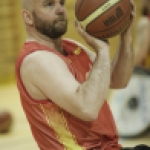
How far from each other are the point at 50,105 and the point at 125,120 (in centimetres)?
196

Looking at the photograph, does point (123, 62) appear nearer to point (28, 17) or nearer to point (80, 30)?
point (80, 30)

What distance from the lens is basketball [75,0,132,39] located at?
1.68m

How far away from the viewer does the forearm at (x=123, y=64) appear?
1.99m

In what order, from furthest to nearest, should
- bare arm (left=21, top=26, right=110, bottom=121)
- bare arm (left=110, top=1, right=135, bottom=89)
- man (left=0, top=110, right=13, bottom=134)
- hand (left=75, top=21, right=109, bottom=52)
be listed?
man (left=0, top=110, right=13, bottom=134)
bare arm (left=110, top=1, right=135, bottom=89)
hand (left=75, top=21, right=109, bottom=52)
bare arm (left=21, top=26, right=110, bottom=121)

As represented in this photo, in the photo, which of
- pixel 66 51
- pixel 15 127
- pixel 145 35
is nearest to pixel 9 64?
pixel 15 127

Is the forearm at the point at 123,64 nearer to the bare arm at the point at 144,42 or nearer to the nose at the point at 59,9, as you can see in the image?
the nose at the point at 59,9

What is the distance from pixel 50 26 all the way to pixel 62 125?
1.58 feet

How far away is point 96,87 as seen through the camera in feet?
5.17

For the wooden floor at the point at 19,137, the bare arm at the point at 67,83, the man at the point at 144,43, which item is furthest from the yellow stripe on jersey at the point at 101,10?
the man at the point at 144,43

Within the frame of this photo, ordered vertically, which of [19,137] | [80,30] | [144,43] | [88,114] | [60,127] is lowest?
[19,137]

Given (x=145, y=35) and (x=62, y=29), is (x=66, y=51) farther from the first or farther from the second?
(x=145, y=35)

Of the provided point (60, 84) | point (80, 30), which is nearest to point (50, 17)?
point (80, 30)

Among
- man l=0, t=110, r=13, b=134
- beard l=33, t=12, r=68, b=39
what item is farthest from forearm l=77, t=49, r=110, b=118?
man l=0, t=110, r=13, b=134

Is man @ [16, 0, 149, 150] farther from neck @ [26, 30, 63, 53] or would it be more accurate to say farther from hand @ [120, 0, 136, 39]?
hand @ [120, 0, 136, 39]
